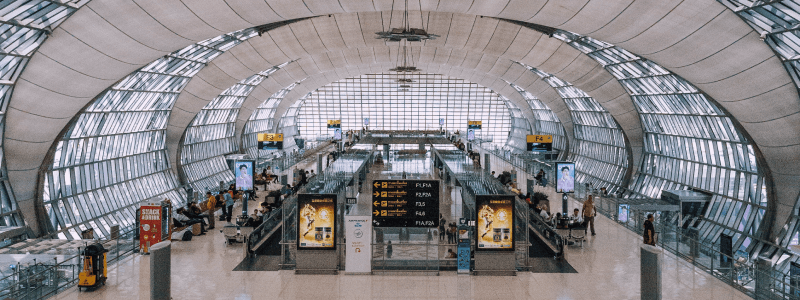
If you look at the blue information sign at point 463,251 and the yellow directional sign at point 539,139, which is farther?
the yellow directional sign at point 539,139

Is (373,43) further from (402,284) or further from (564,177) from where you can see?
(402,284)

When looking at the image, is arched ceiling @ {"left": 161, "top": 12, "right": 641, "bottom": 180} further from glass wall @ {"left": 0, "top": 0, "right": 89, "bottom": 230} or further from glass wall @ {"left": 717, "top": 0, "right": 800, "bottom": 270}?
glass wall @ {"left": 0, "top": 0, "right": 89, "bottom": 230}

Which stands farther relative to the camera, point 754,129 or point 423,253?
point 754,129

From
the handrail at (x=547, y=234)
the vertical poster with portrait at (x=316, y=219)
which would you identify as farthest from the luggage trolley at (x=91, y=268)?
the handrail at (x=547, y=234)

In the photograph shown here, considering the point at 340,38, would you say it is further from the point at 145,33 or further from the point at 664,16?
the point at 664,16

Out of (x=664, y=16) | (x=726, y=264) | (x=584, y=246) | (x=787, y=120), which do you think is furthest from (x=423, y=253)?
(x=787, y=120)

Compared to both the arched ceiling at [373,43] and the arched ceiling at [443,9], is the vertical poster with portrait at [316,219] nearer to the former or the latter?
the arched ceiling at [443,9]

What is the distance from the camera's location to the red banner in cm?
1678

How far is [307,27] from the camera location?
39438 millimetres

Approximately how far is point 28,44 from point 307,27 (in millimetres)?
18788

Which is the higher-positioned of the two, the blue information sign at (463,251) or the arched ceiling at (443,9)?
the arched ceiling at (443,9)

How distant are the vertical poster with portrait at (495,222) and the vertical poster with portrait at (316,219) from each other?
3.76 meters

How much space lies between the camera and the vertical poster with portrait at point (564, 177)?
26703 millimetres

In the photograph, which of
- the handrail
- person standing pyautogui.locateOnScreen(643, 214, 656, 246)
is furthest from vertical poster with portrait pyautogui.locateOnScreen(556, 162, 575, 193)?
person standing pyautogui.locateOnScreen(643, 214, 656, 246)
